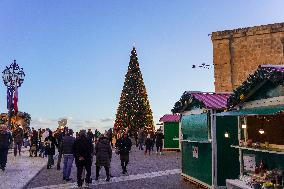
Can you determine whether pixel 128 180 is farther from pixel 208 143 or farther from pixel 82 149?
pixel 208 143

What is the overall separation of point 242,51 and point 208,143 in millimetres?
19571

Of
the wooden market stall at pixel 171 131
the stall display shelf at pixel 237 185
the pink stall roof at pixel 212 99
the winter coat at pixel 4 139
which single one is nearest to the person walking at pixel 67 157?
the winter coat at pixel 4 139

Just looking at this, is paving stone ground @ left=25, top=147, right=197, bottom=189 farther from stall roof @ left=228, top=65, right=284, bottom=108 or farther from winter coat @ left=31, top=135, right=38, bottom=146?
winter coat @ left=31, top=135, right=38, bottom=146

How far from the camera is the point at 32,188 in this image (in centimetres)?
1245

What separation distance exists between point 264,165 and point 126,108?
34.9m

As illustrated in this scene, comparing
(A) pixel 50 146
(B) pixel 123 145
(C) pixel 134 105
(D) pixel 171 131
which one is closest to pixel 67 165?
(B) pixel 123 145

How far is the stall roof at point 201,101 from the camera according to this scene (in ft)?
40.3

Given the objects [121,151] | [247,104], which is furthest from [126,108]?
[247,104]

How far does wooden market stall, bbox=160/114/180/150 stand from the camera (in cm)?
3017

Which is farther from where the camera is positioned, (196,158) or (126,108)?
(126,108)

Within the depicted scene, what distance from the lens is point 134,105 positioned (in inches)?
1721

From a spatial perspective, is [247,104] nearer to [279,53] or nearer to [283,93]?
[283,93]

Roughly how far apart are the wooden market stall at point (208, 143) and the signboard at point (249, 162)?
4.88 feet

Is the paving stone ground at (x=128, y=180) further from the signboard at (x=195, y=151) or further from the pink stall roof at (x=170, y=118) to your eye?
the pink stall roof at (x=170, y=118)
